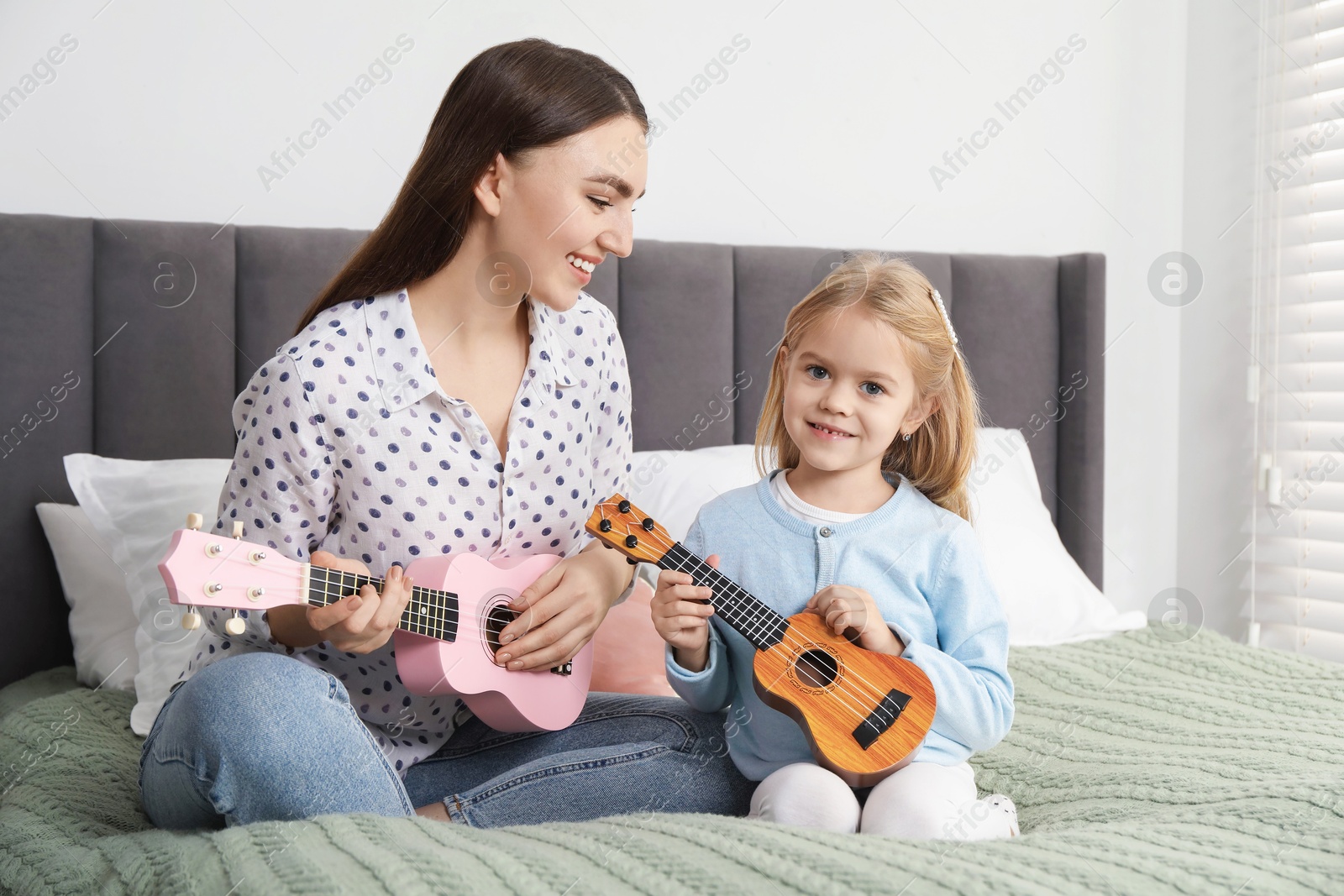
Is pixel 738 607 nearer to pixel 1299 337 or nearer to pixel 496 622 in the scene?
pixel 496 622

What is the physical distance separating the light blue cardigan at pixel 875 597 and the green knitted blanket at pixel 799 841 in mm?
177

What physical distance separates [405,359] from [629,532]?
34 centimetres

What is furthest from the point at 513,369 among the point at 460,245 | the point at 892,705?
the point at 892,705

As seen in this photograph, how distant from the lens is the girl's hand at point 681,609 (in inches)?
Result: 44.3

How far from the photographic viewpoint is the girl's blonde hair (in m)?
1.23

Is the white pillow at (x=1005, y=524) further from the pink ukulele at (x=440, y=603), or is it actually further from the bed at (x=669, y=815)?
the pink ukulele at (x=440, y=603)

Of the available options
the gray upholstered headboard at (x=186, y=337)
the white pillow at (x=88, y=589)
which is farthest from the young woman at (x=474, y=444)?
the gray upholstered headboard at (x=186, y=337)

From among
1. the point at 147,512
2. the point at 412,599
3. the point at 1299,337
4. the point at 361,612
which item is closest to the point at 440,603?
the point at 412,599

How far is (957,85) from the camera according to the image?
2.58m

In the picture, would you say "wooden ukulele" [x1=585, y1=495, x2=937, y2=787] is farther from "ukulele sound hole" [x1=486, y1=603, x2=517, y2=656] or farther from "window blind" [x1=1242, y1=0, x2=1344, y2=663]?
"window blind" [x1=1242, y1=0, x2=1344, y2=663]

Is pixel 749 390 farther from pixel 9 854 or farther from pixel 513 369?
pixel 9 854

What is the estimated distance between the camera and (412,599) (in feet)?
3.67

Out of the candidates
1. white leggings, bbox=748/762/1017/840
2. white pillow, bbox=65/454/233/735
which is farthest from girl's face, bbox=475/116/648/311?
white pillow, bbox=65/454/233/735

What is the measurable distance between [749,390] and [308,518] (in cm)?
126
